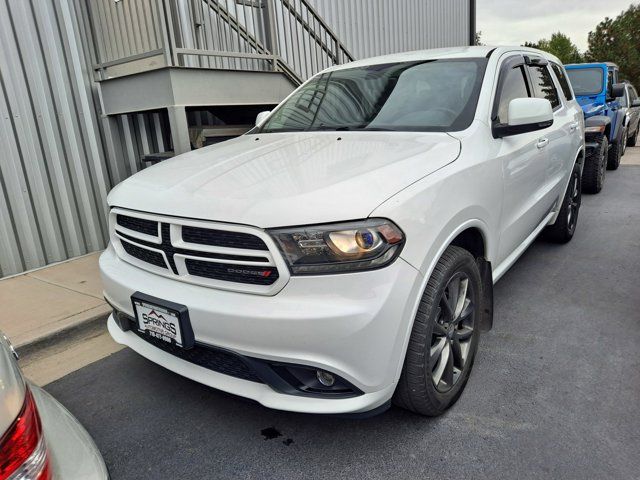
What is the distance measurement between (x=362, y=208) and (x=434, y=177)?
0.46m

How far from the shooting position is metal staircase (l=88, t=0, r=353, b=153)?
4.59 meters

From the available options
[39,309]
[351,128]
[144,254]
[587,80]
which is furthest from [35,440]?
[587,80]

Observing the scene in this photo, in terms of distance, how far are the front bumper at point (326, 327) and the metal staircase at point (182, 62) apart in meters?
3.13

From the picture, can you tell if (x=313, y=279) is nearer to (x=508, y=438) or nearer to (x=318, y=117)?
(x=508, y=438)

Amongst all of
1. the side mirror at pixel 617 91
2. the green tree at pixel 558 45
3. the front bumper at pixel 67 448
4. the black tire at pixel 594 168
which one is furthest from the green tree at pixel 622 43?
the front bumper at pixel 67 448

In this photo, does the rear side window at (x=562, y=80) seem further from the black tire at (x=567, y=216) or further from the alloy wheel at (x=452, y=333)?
the alloy wheel at (x=452, y=333)

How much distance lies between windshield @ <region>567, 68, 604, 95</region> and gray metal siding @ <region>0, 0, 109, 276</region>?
7761 millimetres

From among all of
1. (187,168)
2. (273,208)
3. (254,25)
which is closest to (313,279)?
(273,208)

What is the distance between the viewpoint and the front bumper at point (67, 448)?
1237 mm

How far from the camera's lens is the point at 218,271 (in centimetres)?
199

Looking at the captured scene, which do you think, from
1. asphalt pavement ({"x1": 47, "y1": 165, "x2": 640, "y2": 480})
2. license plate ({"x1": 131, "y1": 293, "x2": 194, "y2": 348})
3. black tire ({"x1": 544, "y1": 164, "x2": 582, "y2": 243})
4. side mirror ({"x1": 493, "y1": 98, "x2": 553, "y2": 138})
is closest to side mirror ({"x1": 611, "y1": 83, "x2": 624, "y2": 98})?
black tire ({"x1": 544, "y1": 164, "x2": 582, "y2": 243})

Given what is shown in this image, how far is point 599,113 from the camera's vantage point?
7.79m

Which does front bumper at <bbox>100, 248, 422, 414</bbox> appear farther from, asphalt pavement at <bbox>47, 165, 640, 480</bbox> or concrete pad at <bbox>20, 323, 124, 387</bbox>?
concrete pad at <bbox>20, 323, 124, 387</bbox>

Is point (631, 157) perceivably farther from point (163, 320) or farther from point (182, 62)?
point (163, 320)
